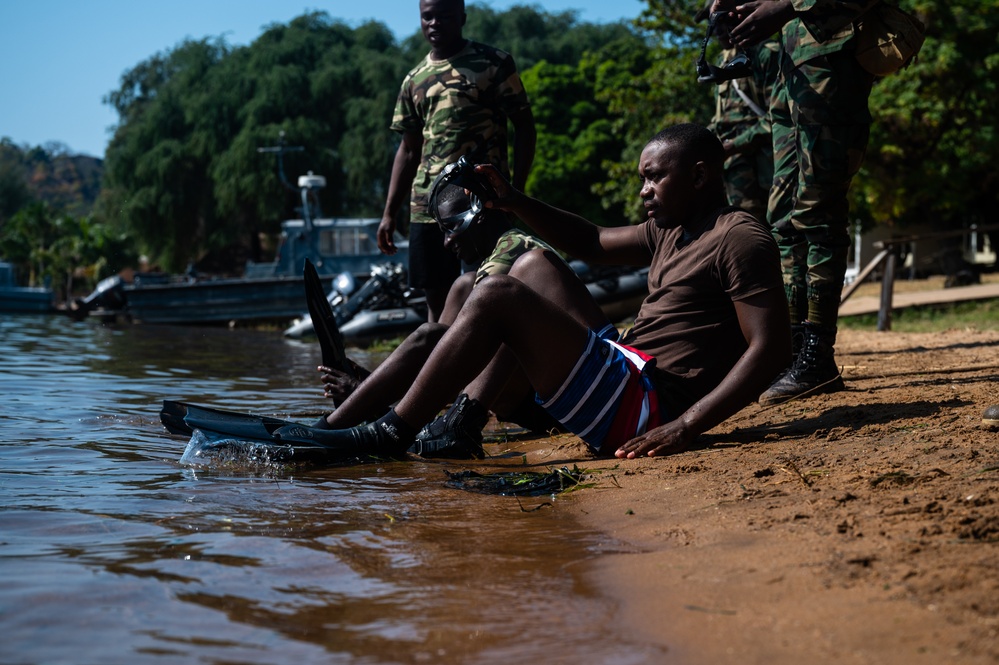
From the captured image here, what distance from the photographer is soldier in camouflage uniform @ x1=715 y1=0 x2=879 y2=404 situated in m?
4.66

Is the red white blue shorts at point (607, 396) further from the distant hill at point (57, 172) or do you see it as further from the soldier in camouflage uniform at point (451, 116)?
the distant hill at point (57, 172)

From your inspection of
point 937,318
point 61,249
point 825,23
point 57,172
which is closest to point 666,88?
point 937,318

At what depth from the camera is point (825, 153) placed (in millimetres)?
4715

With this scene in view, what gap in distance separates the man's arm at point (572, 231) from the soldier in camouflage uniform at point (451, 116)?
1.36 meters

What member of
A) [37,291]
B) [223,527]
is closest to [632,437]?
[223,527]

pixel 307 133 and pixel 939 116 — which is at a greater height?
pixel 307 133

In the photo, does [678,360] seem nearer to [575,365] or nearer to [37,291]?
[575,365]

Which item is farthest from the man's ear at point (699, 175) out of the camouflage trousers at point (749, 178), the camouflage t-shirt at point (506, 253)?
the camouflage trousers at point (749, 178)

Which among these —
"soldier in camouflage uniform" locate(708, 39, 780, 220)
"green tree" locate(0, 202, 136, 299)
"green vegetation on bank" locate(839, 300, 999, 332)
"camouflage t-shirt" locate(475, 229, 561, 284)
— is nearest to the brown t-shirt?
"camouflage t-shirt" locate(475, 229, 561, 284)

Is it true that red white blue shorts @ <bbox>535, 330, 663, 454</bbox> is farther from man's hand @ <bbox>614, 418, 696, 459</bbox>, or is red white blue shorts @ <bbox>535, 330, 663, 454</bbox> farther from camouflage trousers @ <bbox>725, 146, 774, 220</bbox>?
camouflage trousers @ <bbox>725, 146, 774, 220</bbox>

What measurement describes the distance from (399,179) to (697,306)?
2877 millimetres

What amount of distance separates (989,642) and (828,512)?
0.95 m

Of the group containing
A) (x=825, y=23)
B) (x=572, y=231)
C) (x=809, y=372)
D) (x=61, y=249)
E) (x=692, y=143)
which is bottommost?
(x=809, y=372)

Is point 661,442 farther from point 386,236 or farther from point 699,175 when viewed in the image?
point 386,236
